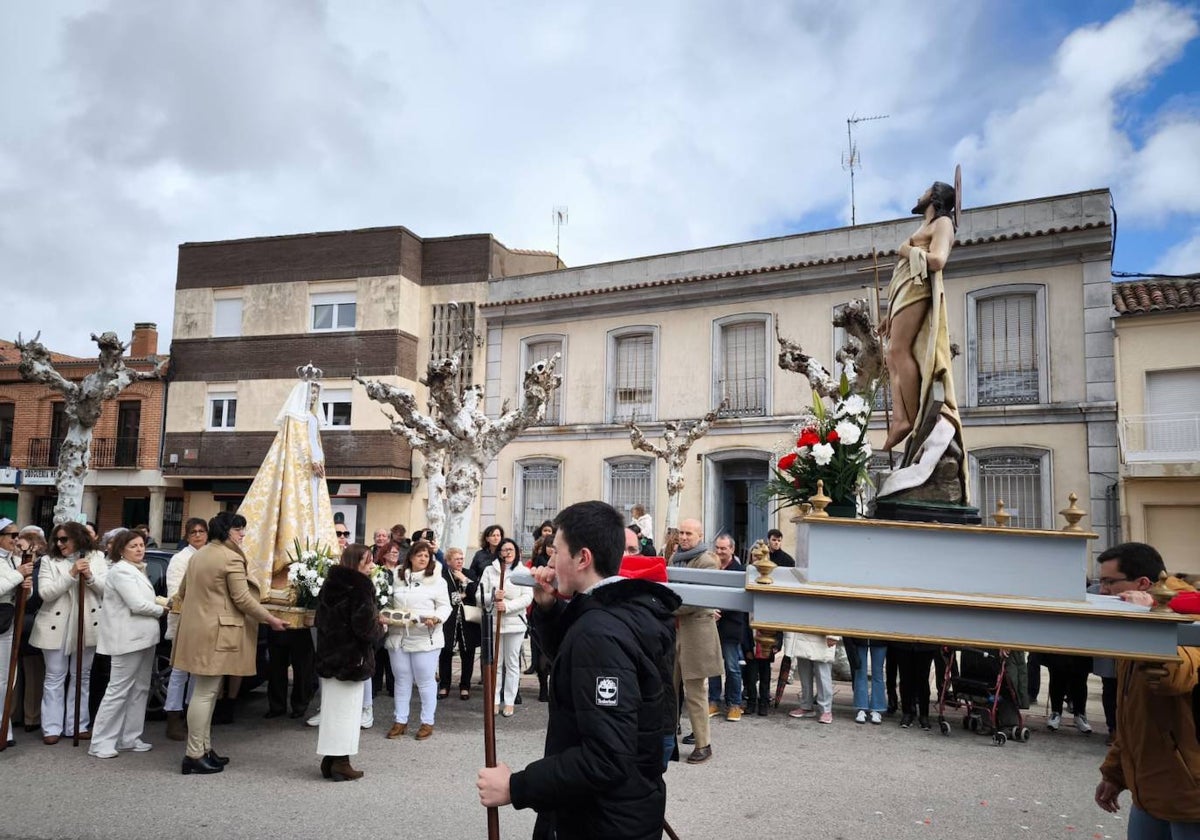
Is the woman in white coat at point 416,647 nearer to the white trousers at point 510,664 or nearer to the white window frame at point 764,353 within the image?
the white trousers at point 510,664

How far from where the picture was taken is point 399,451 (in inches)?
906

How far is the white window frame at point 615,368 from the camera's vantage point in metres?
20.0

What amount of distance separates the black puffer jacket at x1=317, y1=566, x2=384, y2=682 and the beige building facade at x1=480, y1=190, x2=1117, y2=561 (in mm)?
8510

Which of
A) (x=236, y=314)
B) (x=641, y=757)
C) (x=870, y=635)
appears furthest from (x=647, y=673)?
(x=236, y=314)

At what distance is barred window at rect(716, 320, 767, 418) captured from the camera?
19031 mm

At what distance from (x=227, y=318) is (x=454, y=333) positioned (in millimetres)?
7716

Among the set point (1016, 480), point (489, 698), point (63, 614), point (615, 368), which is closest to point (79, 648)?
point (63, 614)

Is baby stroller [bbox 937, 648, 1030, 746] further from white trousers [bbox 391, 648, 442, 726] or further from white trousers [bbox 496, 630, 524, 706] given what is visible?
white trousers [bbox 391, 648, 442, 726]

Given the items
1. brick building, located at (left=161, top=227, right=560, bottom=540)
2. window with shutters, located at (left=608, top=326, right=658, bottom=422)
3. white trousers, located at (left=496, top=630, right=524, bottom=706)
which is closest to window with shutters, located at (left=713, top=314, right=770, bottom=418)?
window with shutters, located at (left=608, top=326, right=658, bottom=422)

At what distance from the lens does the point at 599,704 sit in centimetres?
250

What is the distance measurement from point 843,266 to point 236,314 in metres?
18.1

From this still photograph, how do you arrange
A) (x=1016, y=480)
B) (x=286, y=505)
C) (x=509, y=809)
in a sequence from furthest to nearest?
(x=1016, y=480) < (x=286, y=505) < (x=509, y=809)

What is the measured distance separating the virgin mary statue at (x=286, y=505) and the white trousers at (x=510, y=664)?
221 centimetres

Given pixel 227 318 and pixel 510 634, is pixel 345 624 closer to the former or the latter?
pixel 510 634
